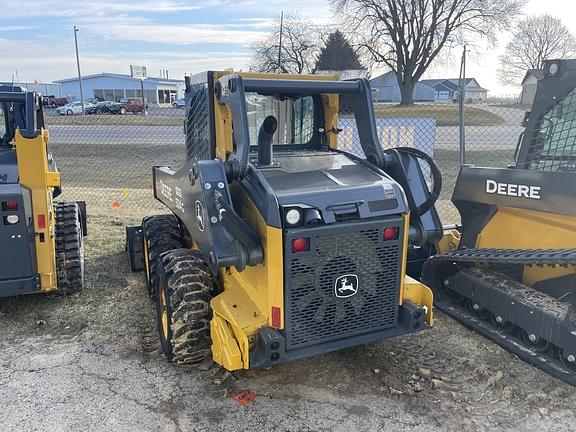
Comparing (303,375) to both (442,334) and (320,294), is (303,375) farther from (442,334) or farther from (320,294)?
(442,334)

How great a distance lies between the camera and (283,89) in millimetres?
3990

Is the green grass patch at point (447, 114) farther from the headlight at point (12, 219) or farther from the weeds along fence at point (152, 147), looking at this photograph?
the headlight at point (12, 219)

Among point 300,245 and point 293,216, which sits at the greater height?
point 293,216

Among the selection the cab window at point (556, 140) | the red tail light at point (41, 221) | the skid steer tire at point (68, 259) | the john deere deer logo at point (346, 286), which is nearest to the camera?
the john deere deer logo at point (346, 286)

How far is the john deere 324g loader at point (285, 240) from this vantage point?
3516mm

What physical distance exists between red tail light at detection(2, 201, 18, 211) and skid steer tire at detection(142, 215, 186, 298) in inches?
51.9

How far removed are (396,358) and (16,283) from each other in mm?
3504

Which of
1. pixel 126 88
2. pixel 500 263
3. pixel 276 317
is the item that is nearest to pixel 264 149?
pixel 276 317

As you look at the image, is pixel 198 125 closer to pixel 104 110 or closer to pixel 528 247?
pixel 528 247

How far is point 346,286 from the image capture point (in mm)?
3721

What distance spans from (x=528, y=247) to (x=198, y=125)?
313 cm

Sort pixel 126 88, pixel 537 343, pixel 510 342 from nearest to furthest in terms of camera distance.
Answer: pixel 537 343, pixel 510 342, pixel 126 88

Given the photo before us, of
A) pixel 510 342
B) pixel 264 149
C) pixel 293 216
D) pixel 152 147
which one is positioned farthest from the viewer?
pixel 152 147

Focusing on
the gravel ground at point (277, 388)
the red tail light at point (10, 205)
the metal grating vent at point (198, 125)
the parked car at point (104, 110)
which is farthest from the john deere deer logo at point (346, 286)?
the parked car at point (104, 110)
